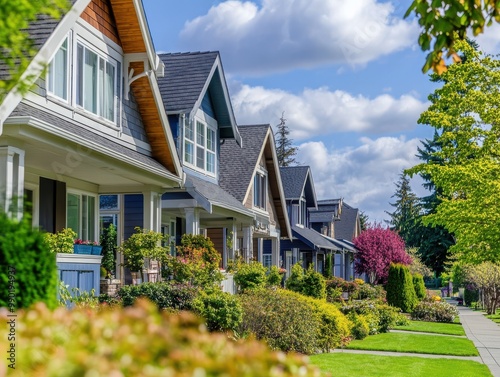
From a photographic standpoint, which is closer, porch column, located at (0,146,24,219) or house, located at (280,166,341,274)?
porch column, located at (0,146,24,219)

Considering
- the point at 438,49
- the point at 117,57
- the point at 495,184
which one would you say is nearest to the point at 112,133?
the point at 117,57

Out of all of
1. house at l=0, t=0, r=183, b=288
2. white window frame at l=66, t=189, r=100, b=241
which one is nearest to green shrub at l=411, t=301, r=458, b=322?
house at l=0, t=0, r=183, b=288

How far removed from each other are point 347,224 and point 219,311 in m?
57.7

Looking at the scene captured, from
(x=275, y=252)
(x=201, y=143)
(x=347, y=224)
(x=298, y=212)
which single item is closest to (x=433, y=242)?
(x=347, y=224)

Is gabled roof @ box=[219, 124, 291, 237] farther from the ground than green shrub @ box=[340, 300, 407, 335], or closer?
farther from the ground

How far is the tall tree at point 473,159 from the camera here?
2298cm

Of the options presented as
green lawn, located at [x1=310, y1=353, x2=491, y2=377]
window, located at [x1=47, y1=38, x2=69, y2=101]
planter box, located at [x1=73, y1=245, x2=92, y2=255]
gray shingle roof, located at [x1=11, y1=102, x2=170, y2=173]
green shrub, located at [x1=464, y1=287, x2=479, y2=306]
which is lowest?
green shrub, located at [x1=464, y1=287, x2=479, y2=306]

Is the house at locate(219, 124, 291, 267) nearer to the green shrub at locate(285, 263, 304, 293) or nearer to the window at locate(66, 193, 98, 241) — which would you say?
the green shrub at locate(285, 263, 304, 293)

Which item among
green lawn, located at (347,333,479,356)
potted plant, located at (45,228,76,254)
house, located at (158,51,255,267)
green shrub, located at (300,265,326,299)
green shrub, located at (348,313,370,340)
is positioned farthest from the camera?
green shrub, located at (300,265,326,299)

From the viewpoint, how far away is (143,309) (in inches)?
128

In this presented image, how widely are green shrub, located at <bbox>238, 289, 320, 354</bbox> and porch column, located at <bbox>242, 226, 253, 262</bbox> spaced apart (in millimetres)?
9561

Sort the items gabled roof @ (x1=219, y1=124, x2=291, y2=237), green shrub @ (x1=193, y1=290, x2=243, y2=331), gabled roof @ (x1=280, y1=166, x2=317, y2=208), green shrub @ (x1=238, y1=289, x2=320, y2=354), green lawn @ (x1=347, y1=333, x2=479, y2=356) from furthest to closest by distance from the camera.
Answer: gabled roof @ (x1=280, y1=166, x2=317, y2=208)
gabled roof @ (x1=219, y1=124, x2=291, y2=237)
green lawn @ (x1=347, y1=333, x2=479, y2=356)
green shrub @ (x1=238, y1=289, x2=320, y2=354)
green shrub @ (x1=193, y1=290, x2=243, y2=331)

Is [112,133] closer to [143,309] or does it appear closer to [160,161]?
[160,161]

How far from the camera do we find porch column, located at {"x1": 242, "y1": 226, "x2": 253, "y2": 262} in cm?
2716
